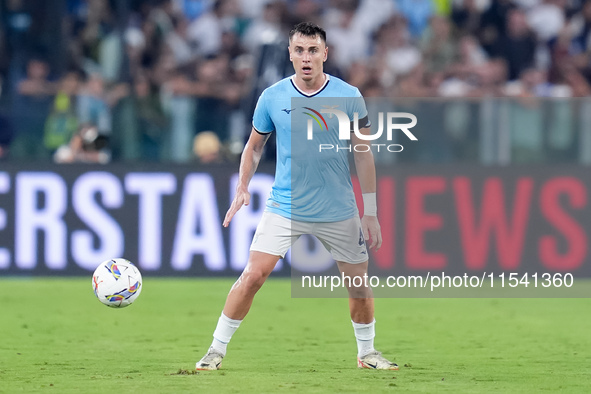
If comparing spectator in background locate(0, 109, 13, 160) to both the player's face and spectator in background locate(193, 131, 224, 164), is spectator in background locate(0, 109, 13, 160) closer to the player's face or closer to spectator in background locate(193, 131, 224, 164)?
spectator in background locate(193, 131, 224, 164)

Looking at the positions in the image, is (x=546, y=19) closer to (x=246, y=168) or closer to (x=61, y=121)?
(x=61, y=121)

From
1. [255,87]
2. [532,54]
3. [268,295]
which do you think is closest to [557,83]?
[532,54]

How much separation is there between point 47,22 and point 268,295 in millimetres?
5309

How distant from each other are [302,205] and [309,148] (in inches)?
15.5

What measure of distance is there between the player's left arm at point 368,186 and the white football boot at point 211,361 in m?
1.28

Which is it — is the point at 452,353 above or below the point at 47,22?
below

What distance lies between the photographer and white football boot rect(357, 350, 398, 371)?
762 centimetres

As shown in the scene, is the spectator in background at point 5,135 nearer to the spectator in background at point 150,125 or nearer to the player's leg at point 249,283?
the spectator in background at point 150,125

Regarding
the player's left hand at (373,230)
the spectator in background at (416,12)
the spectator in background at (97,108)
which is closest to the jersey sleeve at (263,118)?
the player's left hand at (373,230)

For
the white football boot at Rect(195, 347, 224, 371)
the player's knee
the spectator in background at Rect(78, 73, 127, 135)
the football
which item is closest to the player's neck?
the player's knee

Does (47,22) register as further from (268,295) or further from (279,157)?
(279,157)

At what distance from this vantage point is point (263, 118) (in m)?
7.43

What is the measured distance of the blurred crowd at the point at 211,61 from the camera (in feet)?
44.2

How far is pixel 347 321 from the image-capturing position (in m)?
10.6
